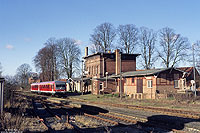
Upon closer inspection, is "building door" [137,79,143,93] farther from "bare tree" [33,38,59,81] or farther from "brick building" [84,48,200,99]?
"bare tree" [33,38,59,81]

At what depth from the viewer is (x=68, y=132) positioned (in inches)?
Answer: 412

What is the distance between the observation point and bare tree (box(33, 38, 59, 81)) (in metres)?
63.8

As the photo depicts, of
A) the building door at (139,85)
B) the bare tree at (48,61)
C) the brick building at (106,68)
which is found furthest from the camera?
the bare tree at (48,61)

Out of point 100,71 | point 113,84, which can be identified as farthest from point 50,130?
point 100,71

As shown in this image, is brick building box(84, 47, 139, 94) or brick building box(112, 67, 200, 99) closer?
brick building box(112, 67, 200, 99)

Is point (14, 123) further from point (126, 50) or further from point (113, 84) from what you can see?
point (126, 50)

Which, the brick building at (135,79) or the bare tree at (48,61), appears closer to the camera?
the brick building at (135,79)

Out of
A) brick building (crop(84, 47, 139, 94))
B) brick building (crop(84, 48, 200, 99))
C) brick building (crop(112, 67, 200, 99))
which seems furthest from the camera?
brick building (crop(84, 47, 139, 94))

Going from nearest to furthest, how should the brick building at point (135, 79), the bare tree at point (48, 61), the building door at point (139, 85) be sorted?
the brick building at point (135, 79) < the building door at point (139, 85) < the bare tree at point (48, 61)

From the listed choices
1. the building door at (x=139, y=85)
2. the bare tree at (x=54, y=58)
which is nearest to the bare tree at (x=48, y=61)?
the bare tree at (x=54, y=58)

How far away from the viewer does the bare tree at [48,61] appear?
63750 millimetres

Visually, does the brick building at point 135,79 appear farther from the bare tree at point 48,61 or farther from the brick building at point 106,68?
the bare tree at point 48,61

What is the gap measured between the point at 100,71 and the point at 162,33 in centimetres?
2029

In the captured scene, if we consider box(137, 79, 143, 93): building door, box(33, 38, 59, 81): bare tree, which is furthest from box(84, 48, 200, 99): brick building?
box(33, 38, 59, 81): bare tree
